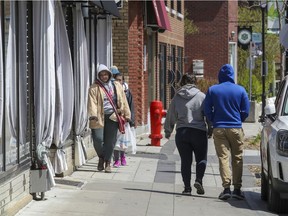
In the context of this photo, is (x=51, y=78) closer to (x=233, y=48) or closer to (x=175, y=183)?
(x=175, y=183)

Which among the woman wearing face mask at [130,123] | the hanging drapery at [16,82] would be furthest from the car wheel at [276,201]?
the woman wearing face mask at [130,123]

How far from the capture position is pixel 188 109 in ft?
33.3

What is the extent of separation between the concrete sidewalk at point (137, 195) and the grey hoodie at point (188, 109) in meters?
1.07

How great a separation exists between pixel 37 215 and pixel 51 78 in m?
1.96

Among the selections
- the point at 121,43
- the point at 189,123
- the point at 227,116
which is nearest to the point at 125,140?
the point at 189,123

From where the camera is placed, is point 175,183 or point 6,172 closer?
point 6,172

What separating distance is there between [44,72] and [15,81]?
2.80 ft

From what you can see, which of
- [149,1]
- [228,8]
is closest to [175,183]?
[149,1]

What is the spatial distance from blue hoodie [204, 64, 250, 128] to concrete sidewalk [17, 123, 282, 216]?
1.15m

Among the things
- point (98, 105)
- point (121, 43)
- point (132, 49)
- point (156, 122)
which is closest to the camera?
point (98, 105)

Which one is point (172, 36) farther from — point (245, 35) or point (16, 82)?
point (16, 82)

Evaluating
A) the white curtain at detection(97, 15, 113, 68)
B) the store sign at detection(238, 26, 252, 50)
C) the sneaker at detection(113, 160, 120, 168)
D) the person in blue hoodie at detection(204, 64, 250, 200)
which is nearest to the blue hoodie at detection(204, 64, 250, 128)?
the person in blue hoodie at detection(204, 64, 250, 200)

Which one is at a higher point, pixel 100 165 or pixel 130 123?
pixel 130 123

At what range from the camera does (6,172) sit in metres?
7.98
